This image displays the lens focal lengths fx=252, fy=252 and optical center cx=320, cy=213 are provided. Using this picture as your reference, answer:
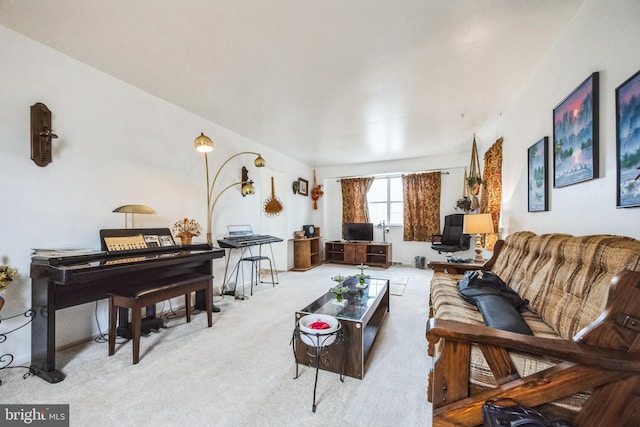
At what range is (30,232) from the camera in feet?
6.45

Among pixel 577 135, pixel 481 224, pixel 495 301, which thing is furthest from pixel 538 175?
pixel 495 301

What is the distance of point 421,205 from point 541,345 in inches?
203

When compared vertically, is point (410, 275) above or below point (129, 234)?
below

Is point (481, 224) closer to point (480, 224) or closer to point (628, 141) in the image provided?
point (480, 224)

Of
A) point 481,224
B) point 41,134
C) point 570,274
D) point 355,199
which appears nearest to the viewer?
point 570,274

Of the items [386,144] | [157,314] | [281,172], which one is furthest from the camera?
[281,172]

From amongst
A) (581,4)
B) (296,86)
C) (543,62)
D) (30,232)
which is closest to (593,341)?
(581,4)

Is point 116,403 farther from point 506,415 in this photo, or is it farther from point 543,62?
point 543,62

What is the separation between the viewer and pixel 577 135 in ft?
5.38

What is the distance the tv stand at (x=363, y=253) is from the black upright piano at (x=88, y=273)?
383cm

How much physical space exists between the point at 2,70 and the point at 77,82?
17.3 inches

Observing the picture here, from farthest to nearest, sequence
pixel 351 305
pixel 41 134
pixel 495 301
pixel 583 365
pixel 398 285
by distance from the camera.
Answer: pixel 398 285 < pixel 351 305 < pixel 41 134 < pixel 495 301 < pixel 583 365

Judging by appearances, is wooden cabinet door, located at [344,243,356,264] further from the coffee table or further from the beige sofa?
the beige sofa

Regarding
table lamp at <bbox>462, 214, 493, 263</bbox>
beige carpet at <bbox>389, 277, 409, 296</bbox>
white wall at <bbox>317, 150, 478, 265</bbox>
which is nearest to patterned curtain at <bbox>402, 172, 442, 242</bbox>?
white wall at <bbox>317, 150, 478, 265</bbox>
